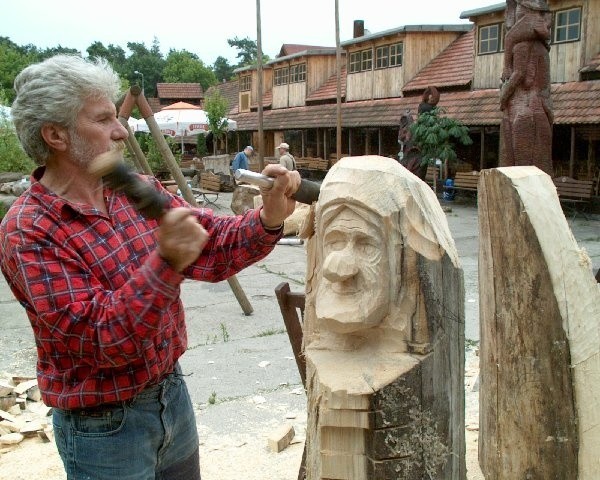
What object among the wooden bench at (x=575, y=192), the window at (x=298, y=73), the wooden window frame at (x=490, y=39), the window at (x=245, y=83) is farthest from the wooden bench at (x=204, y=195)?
the window at (x=245, y=83)

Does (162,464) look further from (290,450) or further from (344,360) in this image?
(290,450)

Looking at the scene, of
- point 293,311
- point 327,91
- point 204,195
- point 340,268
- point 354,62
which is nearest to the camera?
point 340,268

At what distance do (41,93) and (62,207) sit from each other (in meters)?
0.27

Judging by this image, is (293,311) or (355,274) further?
(293,311)

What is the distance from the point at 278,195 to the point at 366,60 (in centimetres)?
1579

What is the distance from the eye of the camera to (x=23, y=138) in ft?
5.10

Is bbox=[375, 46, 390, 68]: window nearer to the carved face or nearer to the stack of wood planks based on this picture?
the stack of wood planks

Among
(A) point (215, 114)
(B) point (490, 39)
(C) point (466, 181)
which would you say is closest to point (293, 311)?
(C) point (466, 181)

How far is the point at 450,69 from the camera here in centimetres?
1451

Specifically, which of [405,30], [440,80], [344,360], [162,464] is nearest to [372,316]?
[344,360]

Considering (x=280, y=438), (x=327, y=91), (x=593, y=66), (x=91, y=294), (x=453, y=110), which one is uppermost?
(x=327, y=91)

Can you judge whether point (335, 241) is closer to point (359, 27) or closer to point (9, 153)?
point (9, 153)

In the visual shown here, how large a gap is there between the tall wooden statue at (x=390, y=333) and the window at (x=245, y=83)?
22885 mm

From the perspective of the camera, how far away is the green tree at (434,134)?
11.4 meters
